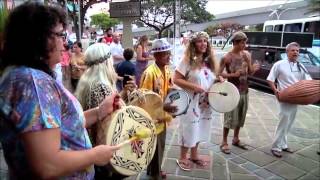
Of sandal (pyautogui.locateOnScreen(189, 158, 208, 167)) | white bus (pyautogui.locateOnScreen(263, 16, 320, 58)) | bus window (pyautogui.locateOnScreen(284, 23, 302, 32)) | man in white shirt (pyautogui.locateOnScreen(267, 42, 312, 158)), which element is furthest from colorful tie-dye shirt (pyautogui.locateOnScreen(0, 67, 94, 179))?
bus window (pyautogui.locateOnScreen(284, 23, 302, 32))

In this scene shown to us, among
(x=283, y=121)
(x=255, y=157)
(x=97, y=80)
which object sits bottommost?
(x=255, y=157)

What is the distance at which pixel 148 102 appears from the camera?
305cm

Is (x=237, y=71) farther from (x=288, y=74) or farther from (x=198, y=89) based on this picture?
(x=198, y=89)

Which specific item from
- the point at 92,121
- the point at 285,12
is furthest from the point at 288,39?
the point at 285,12

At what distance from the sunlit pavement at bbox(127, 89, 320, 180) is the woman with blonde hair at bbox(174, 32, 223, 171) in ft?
1.23

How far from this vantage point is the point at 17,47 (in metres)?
1.33

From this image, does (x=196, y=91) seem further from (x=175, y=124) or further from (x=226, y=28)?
(x=226, y=28)

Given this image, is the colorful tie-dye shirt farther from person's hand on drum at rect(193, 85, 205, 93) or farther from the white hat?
person's hand on drum at rect(193, 85, 205, 93)

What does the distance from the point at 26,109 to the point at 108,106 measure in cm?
87

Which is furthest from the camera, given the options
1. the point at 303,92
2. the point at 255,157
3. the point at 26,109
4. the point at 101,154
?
the point at 255,157

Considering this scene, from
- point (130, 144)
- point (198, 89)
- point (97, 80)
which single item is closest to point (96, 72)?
point (97, 80)

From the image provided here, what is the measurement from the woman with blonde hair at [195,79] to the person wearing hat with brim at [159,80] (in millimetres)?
354

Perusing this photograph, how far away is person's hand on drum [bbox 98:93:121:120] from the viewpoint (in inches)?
80.7

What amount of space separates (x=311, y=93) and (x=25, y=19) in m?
4.21
